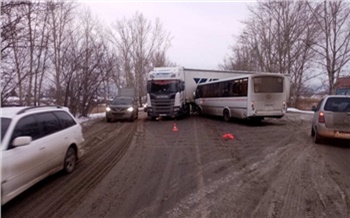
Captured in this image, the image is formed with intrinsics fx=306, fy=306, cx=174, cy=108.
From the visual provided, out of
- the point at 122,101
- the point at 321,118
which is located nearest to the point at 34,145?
the point at 321,118

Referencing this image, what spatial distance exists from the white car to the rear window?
28.2ft

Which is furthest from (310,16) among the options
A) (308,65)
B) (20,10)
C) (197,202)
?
(197,202)

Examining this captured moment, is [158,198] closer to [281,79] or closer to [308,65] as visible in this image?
[281,79]

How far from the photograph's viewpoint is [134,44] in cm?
5384

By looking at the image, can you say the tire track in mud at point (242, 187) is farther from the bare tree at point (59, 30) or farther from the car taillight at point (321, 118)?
the bare tree at point (59, 30)

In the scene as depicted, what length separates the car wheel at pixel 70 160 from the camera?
7.11m

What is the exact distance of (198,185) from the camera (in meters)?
6.17

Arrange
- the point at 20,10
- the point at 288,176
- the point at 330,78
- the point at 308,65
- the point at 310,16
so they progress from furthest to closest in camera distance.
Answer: the point at 308,65, the point at 310,16, the point at 330,78, the point at 20,10, the point at 288,176

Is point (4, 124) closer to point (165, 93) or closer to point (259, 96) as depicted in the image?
point (259, 96)

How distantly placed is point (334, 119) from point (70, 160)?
28.6 ft

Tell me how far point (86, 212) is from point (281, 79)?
604 inches

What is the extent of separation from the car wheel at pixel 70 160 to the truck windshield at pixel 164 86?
1548 cm

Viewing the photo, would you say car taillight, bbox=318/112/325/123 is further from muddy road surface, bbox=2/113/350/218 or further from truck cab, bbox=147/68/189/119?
truck cab, bbox=147/68/189/119

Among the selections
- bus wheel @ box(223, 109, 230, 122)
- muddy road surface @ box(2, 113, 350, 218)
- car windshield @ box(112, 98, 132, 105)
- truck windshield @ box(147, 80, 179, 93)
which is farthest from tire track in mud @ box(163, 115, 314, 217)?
car windshield @ box(112, 98, 132, 105)
